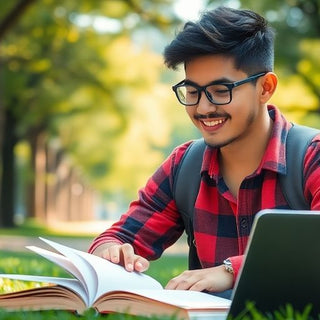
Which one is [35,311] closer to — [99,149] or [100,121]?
[100,121]

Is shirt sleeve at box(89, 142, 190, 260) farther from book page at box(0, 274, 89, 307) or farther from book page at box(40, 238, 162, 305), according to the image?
book page at box(0, 274, 89, 307)

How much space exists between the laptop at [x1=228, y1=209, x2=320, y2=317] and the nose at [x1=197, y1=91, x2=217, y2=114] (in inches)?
30.2

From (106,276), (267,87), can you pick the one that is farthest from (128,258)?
(267,87)

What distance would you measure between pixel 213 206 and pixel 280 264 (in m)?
0.93

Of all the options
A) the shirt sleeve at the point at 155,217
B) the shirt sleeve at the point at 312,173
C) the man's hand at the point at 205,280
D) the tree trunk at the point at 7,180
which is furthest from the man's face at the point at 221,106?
the tree trunk at the point at 7,180

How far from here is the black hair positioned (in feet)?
10.3

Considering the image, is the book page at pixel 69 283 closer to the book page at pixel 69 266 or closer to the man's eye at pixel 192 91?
the book page at pixel 69 266

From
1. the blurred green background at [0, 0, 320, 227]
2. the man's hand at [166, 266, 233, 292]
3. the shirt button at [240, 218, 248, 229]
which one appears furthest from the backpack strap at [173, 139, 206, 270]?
the blurred green background at [0, 0, 320, 227]

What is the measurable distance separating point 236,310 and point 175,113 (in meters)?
41.1

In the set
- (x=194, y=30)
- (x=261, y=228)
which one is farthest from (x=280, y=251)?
(x=194, y=30)

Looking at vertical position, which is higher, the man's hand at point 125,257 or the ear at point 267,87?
the ear at point 267,87

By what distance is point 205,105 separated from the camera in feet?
10.2

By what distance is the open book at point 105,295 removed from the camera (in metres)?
2.50

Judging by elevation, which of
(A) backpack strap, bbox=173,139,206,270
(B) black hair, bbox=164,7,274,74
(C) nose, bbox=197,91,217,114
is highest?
(B) black hair, bbox=164,7,274,74
